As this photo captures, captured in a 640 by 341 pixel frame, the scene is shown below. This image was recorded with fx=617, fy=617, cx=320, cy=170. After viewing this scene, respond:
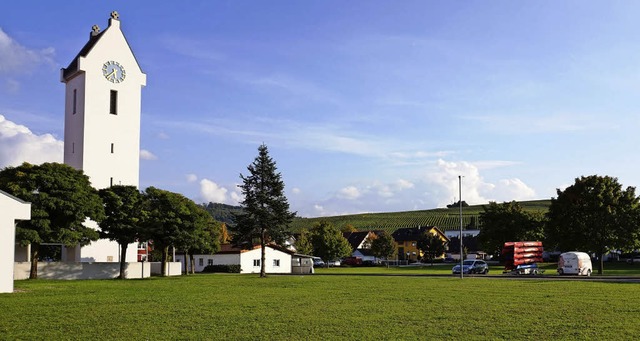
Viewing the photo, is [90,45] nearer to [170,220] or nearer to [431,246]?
[170,220]

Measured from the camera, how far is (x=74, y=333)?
15.9 m

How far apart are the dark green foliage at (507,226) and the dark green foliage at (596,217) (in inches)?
646

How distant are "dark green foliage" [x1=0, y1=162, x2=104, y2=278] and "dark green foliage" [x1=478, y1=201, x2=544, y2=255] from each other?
5500 centimetres

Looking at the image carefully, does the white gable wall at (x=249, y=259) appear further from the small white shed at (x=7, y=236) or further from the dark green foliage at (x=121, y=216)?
the small white shed at (x=7, y=236)

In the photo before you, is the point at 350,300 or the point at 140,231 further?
the point at 140,231

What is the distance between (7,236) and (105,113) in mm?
36900

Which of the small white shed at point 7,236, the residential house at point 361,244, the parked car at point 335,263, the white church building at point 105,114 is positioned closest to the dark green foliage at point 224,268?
the white church building at point 105,114

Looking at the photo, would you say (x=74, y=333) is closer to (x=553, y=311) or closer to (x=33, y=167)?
(x=553, y=311)

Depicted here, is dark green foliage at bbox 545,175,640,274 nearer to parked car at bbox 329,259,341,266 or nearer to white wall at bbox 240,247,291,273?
white wall at bbox 240,247,291,273

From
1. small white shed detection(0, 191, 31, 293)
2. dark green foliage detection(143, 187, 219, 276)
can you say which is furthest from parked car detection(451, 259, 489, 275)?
small white shed detection(0, 191, 31, 293)

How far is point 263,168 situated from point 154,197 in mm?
10861

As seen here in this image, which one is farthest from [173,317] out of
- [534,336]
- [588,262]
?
[588,262]

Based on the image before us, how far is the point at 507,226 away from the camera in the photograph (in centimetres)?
8338

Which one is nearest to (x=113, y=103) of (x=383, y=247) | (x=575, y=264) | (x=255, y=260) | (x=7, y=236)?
(x=255, y=260)
